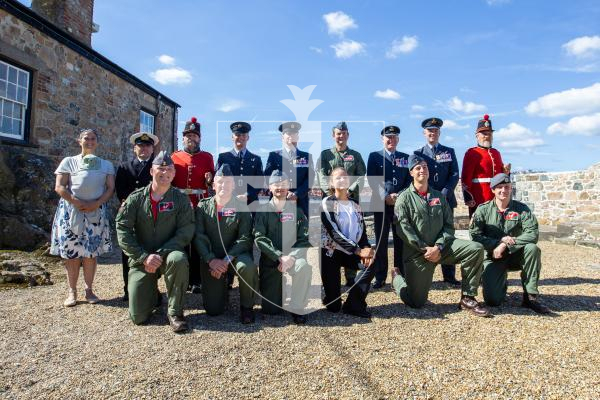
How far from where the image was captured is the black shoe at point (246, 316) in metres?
3.72

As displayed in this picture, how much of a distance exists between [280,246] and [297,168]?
1288 mm

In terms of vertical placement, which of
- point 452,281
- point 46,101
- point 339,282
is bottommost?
point 452,281

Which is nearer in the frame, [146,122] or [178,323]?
[178,323]

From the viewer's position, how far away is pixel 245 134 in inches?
193

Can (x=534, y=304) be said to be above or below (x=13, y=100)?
below

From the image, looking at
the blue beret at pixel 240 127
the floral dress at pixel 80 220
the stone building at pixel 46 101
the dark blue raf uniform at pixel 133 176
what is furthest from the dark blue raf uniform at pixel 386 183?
the stone building at pixel 46 101

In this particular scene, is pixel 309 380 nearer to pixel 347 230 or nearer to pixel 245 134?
pixel 347 230

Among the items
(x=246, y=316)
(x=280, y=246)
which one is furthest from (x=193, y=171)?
(x=246, y=316)

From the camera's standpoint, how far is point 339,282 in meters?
4.17

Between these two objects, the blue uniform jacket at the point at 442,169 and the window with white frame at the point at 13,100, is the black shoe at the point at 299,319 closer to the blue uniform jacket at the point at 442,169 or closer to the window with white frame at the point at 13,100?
the blue uniform jacket at the point at 442,169

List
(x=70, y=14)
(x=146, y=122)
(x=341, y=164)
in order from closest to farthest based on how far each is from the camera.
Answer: (x=341, y=164) < (x=70, y=14) < (x=146, y=122)

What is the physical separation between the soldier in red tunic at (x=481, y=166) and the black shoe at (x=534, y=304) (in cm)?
147

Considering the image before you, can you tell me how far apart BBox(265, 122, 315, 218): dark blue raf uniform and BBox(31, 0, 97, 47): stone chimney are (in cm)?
823

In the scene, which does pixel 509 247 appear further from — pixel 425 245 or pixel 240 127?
pixel 240 127
